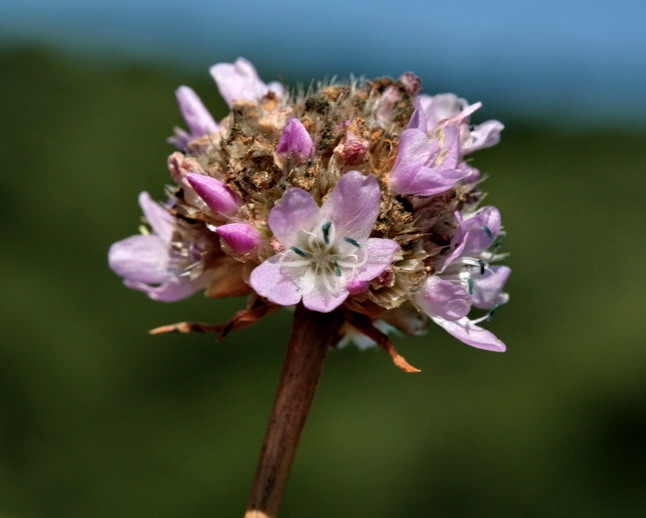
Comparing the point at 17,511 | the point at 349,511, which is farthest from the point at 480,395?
the point at 17,511

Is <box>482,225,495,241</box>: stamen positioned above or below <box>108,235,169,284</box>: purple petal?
above

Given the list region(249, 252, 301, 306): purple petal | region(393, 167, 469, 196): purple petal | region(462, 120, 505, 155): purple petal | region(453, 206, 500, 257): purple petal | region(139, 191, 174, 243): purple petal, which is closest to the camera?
region(249, 252, 301, 306): purple petal

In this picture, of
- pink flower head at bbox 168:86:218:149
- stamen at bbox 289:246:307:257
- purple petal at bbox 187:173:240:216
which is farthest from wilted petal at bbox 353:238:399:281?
pink flower head at bbox 168:86:218:149

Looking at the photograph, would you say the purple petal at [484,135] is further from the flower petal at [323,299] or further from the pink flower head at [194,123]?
the pink flower head at [194,123]

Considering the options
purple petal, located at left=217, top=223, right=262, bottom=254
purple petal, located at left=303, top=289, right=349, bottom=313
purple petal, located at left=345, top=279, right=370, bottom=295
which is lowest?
purple petal, located at left=303, top=289, right=349, bottom=313

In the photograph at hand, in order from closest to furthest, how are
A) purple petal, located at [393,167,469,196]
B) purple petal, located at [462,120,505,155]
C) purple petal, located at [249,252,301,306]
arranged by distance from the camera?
purple petal, located at [249,252,301,306], purple petal, located at [393,167,469,196], purple petal, located at [462,120,505,155]

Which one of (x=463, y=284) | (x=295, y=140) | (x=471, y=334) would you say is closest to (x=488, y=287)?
(x=463, y=284)

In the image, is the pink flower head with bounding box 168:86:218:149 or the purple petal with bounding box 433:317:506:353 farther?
the pink flower head with bounding box 168:86:218:149

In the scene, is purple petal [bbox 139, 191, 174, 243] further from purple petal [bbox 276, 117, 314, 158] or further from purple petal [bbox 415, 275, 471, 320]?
purple petal [bbox 415, 275, 471, 320]
